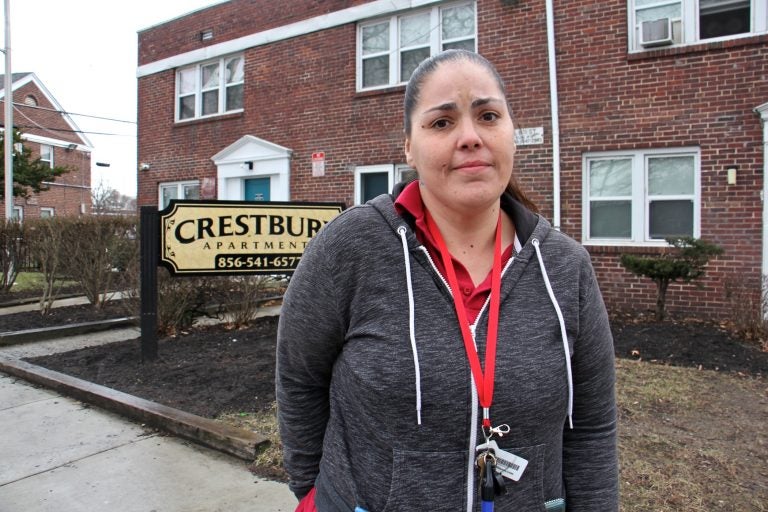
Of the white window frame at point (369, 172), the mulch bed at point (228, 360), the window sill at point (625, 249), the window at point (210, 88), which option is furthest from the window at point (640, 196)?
the window at point (210, 88)

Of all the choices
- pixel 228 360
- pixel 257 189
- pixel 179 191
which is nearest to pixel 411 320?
pixel 228 360

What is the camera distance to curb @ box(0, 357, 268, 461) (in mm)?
3678

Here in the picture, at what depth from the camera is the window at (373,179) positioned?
11.0 meters

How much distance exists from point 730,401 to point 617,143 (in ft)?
17.3

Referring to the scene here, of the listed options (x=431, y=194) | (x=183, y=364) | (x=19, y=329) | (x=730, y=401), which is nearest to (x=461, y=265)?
(x=431, y=194)

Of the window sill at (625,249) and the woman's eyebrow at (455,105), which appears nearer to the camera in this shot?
the woman's eyebrow at (455,105)

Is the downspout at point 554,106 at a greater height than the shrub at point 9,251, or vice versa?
the downspout at point 554,106

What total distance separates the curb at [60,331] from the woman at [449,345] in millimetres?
6456

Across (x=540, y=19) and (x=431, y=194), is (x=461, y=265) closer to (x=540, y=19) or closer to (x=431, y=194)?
(x=431, y=194)

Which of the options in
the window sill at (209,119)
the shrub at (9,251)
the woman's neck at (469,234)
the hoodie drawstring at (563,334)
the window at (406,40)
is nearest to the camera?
the hoodie drawstring at (563,334)

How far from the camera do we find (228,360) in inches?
226

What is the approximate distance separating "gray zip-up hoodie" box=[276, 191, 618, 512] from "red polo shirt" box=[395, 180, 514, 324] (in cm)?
4

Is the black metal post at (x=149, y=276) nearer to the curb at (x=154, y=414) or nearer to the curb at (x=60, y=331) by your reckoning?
the curb at (x=154, y=414)

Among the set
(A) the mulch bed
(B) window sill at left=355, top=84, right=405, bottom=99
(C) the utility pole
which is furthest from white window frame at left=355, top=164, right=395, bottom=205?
(C) the utility pole
